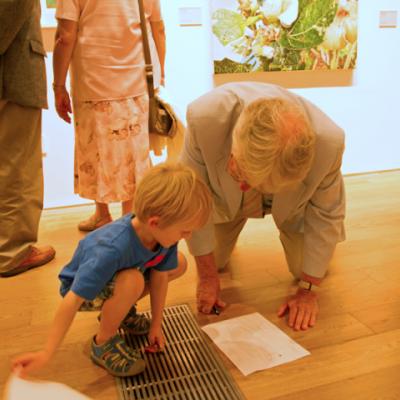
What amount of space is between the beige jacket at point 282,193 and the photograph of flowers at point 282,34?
164 cm

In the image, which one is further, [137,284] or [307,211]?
[307,211]

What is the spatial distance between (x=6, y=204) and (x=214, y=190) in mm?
864

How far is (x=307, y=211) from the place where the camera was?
4.97ft

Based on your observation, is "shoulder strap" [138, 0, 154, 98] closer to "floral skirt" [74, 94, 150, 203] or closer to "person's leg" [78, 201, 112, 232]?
"floral skirt" [74, 94, 150, 203]

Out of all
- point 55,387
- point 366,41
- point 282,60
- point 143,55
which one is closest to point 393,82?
point 366,41

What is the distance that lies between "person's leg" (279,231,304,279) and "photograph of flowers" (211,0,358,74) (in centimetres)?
156

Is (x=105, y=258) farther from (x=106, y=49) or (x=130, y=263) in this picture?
(x=106, y=49)

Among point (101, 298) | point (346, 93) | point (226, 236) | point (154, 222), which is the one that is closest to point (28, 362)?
point (101, 298)

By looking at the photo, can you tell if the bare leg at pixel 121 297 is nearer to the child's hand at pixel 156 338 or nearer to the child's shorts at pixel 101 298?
the child's shorts at pixel 101 298

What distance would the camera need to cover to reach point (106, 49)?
1964mm

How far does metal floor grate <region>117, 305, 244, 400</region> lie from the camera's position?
117 centimetres

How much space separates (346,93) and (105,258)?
8.99ft

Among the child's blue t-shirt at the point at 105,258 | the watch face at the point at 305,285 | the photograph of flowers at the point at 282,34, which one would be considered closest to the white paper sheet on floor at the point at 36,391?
the child's blue t-shirt at the point at 105,258

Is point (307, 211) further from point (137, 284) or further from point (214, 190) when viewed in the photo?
point (137, 284)
